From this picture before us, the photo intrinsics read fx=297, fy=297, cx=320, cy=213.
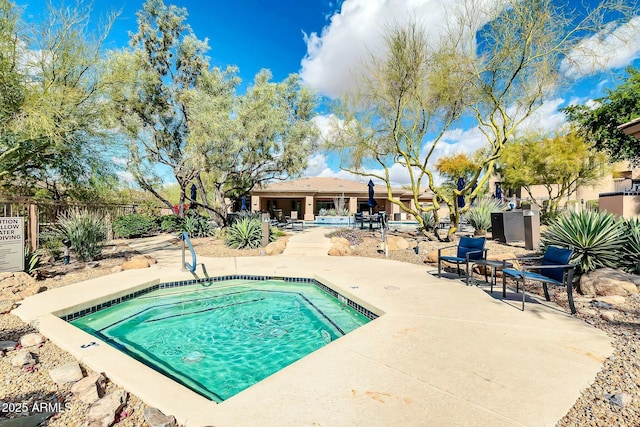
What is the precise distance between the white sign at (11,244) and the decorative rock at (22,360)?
456cm

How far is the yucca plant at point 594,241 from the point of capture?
5.57m

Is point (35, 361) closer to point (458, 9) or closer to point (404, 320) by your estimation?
point (404, 320)

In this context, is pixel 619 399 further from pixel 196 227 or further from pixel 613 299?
pixel 196 227

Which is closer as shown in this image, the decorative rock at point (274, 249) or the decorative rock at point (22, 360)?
the decorative rock at point (22, 360)

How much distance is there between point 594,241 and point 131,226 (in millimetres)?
17606

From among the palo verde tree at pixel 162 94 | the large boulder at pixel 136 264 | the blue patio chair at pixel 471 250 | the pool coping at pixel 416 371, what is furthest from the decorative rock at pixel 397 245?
the palo verde tree at pixel 162 94

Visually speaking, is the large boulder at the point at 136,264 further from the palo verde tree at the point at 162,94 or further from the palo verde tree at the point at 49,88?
the palo verde tree at the point at 162,94

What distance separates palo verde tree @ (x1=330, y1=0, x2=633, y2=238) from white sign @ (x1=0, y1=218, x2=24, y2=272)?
1049 cm

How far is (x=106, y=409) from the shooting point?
7.42ft

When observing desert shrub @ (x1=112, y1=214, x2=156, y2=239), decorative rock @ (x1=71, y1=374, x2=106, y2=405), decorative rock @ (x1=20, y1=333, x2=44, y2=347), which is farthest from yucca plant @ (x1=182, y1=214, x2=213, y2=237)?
decorative rock @ (x1=71, y1=374, x2=106, y2=405)

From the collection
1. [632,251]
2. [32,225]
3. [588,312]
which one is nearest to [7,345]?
[32,225]

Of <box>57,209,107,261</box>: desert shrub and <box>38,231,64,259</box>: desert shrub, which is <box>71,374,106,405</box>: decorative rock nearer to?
<box>57,209,107,261</box>: desert shrub

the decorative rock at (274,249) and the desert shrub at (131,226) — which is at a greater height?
the desert shrub at (131,226)

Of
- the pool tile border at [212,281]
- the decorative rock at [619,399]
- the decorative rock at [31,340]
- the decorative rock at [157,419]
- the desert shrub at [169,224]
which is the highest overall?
the desert shrub at [169,224]
